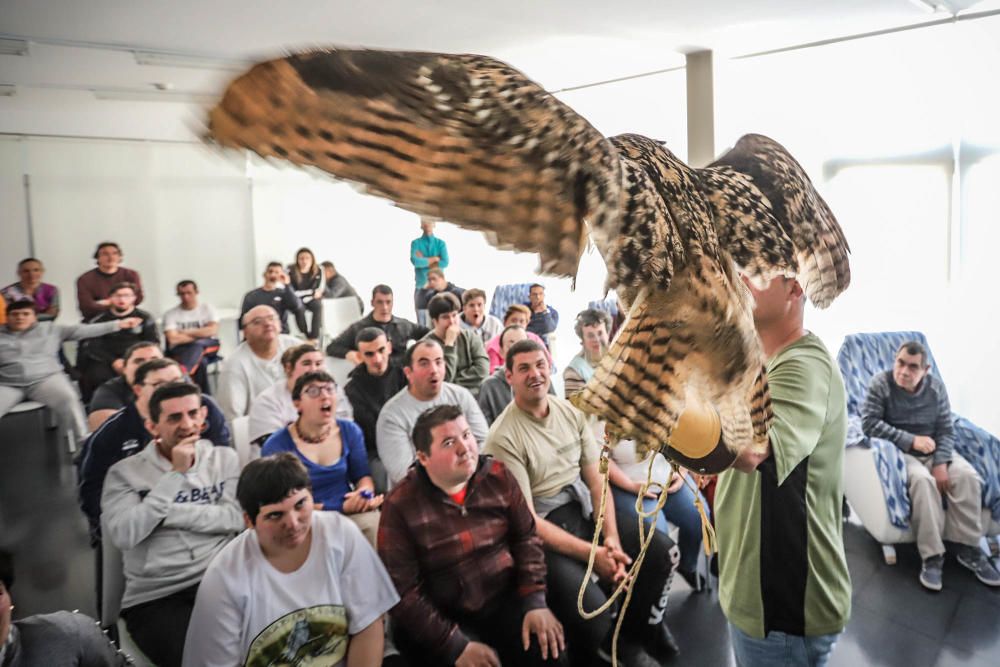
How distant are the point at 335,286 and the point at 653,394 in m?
3.02

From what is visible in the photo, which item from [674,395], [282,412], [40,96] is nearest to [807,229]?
[674,395]

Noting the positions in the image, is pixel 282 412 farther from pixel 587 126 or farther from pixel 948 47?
pixel 948 47

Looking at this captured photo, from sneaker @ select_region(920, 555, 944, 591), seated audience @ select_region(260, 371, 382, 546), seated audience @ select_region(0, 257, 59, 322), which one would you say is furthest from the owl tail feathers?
seated audience @ select_region(0, 257, 59, 322)

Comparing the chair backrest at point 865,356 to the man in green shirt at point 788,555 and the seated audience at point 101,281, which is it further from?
the seated audience at point 101,281

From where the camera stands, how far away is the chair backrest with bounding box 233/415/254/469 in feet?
6.55

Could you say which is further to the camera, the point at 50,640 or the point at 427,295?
the point at 427,295

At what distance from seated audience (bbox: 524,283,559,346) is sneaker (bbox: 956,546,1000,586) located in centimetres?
176

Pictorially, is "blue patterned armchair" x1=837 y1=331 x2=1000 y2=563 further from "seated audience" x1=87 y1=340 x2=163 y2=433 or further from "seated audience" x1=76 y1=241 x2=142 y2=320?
"seated audience" x1=76 y1=241 x2=142 y2=320

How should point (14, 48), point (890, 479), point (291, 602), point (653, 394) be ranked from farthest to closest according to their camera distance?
point (890, 479) → point (14, 48) → point (291, 602) → point (653, 394)

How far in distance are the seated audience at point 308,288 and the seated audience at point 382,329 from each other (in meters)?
0.24

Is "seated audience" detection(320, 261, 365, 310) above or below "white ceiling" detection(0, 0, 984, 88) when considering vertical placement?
below

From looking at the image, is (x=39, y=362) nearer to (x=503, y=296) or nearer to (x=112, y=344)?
(x=112, y=344)

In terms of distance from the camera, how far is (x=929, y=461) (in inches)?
99.7

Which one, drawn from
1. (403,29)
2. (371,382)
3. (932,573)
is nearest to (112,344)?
(371,382)
